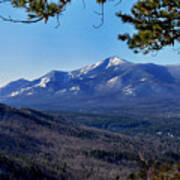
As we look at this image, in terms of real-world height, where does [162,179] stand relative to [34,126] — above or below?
above

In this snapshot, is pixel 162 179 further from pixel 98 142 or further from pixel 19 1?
pixel 98 142

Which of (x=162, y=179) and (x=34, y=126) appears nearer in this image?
(x=162, y=179)

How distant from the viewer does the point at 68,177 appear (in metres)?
43.3

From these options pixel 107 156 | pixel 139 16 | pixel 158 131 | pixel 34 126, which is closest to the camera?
pixel 139 16

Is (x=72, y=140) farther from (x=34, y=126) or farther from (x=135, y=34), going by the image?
(x=135, y=34)

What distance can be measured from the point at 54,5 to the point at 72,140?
70.2 metres

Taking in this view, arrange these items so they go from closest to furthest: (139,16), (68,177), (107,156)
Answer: (139,16) < (68,177) < (107,156)

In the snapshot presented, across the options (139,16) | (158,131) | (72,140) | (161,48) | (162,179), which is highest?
(139,16)

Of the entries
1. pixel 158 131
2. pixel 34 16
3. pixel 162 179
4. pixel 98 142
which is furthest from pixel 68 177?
pixel 158 131

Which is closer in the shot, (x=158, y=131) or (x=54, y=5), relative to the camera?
(x=54, y=5)

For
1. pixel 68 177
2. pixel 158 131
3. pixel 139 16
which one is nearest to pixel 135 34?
pixel 139 16

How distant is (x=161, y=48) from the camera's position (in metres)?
12.6

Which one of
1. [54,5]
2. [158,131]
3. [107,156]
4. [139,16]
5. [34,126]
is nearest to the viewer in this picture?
[54,5]

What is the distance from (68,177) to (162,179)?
3239 centimetres
